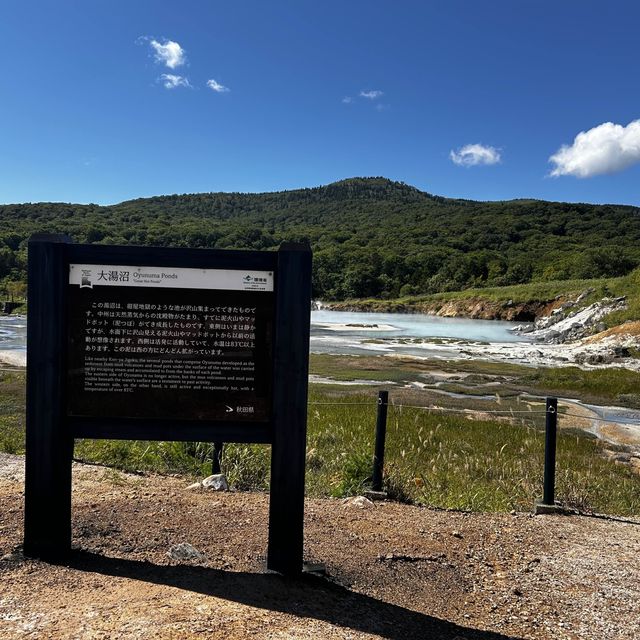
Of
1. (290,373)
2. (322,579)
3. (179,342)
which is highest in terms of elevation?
(179,342)

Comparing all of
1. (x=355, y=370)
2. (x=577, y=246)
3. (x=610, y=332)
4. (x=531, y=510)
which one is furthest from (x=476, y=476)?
(x=577, y=246)

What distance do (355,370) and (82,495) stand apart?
20.7 m

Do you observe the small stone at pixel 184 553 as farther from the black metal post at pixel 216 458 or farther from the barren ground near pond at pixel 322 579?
the black metal post at pixel 216 458

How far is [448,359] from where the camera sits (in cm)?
3097

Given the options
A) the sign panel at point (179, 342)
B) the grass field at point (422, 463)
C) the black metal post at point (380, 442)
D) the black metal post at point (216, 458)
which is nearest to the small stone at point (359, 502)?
the black metal post at point (380, 442)

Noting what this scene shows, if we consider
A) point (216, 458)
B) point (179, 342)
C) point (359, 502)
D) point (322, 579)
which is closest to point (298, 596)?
point (322, 579)

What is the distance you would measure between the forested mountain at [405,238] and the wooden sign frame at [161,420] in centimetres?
9202

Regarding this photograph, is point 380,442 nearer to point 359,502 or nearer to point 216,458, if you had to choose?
point 359,502

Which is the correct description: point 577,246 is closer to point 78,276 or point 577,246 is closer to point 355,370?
point 355,370

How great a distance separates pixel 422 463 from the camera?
9.27 m

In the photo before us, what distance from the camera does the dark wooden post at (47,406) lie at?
413 cm

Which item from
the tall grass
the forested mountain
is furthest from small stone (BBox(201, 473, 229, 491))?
the forested mountain

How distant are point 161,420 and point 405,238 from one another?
15900 centimetres

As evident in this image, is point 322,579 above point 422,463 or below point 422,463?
above
